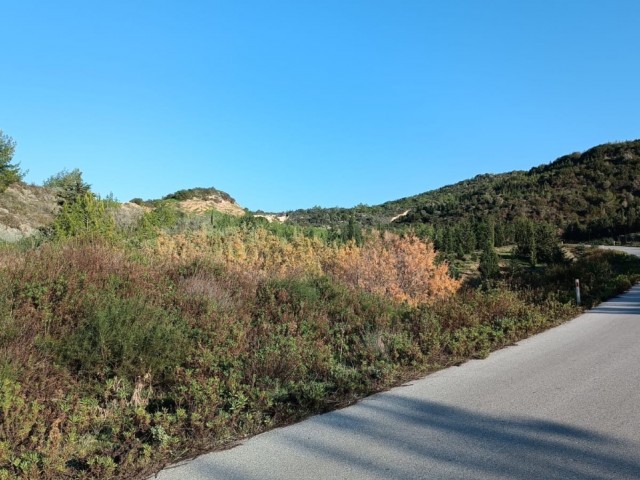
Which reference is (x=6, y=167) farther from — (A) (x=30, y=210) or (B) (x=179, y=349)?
(B) (x=179, y=349)

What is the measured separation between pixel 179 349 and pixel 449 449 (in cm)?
399

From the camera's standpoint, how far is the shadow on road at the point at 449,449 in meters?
3.71

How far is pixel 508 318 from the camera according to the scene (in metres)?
10.2

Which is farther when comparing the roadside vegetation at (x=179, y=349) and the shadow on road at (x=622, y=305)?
the shadow on road at (x=622, y=305)

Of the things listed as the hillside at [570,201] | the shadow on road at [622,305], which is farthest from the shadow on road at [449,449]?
the hillside at [570,201]

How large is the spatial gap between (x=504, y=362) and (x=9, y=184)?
3872cm

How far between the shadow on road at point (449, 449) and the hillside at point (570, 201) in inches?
3393

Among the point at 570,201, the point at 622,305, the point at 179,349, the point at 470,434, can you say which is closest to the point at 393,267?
the point at 622,305

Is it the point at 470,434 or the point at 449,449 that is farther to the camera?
the point at 470,434

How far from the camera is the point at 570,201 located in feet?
320

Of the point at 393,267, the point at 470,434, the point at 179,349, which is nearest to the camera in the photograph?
the point at 470,434

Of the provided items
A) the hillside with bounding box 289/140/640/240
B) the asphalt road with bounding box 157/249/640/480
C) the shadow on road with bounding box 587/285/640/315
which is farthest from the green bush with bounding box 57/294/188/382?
the hillside with bounding box 289/140/640/240

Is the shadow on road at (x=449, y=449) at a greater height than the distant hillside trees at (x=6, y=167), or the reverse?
the distant hillside trees at (x=6, y=167)

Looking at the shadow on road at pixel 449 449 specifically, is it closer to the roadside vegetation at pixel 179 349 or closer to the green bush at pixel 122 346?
the roadside vegetation at pixel 179 349
